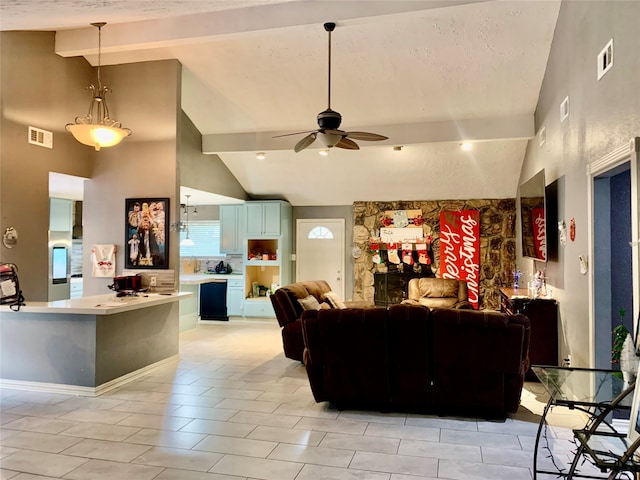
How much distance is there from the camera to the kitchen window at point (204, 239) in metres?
9.74

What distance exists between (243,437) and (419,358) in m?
1.54

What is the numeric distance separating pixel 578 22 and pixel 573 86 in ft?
1.73

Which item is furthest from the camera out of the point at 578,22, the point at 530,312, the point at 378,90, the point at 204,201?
the point at 204,201

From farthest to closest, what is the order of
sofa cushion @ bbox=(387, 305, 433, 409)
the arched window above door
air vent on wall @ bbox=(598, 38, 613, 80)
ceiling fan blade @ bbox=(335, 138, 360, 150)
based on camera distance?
1. the arched window above door
2. ceiling fan blade @ bbox=(335, 138, 360, 150)
3. sofa cushion @ bbox=(387, 305, 433, 409)
4. air vent on wall @ bbox=(598, 38, 613, 80)

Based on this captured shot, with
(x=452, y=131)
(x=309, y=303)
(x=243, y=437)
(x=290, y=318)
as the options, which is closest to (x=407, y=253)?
(x=452, y=131)

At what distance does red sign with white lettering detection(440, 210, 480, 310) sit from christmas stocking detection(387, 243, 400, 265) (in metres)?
0.84

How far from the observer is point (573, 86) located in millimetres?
4141

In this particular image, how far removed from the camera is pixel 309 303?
18.8ft

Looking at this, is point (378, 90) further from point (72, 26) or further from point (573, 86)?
point (72, 26)

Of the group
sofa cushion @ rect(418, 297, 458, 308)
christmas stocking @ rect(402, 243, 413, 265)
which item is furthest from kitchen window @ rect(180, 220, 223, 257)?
sofa cushion @ rect(418, 297, 458, 308)

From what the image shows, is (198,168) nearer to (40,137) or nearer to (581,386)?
(40,137)

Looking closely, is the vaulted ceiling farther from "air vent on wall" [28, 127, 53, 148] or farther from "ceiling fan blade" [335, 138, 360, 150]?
"ceiling fan blade" [335, 138, 360, 150]

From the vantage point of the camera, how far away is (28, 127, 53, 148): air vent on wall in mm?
5133

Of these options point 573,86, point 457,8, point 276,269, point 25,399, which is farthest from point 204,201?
point 573,86
